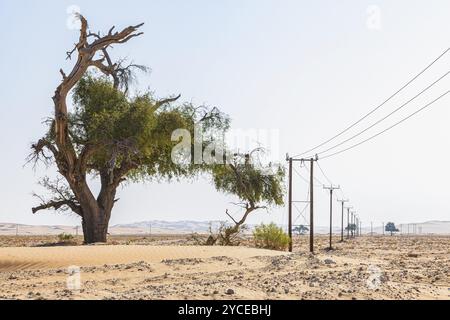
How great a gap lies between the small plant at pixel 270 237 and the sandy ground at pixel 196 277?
9883 millimetres

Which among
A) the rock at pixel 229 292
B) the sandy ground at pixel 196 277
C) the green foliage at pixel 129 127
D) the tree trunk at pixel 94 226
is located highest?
the green foliage at pixel 129 127

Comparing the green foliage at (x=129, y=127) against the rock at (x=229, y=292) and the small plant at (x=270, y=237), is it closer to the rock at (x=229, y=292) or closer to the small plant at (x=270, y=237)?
the small plant at (x=270, y=237)

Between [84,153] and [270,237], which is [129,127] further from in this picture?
[270,237]

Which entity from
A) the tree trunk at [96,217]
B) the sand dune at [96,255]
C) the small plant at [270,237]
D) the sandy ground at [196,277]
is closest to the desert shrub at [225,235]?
the small plant at [270,237]

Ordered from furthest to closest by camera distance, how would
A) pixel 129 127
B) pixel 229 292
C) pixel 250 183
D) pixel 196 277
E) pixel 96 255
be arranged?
pixel 250 183 < pixel 129 127 < pixel 96 255 < pixel 196 277 < pixel 229 292

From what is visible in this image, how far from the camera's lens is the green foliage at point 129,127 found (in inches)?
1389

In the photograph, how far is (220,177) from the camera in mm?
45219

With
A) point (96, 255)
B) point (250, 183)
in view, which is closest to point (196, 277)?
point (96, 255)

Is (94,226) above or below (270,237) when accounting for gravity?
above

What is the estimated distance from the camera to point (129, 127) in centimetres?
3547

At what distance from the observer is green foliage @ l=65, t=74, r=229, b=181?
3528 centimetres

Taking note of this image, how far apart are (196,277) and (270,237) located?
21.2 metres
